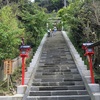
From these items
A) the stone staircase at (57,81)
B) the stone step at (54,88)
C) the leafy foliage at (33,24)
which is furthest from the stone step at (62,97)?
the leafy foliage at (33,24)

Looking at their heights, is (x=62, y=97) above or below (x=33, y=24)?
below

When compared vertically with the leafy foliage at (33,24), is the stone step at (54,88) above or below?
below

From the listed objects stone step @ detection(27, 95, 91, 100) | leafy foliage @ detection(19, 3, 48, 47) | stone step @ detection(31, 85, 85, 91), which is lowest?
stone step @ detection(27, 95, 91, 100)

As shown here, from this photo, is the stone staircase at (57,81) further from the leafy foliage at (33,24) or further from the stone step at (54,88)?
the leafy foliage at (33,24)

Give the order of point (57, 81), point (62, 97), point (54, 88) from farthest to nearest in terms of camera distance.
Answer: point (57, 81) → point (54, 88) → point (62, 97)

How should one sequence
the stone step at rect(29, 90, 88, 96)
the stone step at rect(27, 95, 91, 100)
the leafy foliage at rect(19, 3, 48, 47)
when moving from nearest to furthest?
the stone step at rect(27, 95, 91, 100)
the stone step at rect(29, 90, 88, 96)
the leafy foliage at rect(19, 3, 48, 47)

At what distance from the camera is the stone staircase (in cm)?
929

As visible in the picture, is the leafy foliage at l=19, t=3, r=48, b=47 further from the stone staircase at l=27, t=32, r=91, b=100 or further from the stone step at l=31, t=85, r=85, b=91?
Answer: the stone step at l=31, t=85, r=85, b=91

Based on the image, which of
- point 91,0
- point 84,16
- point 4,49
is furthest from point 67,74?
point 91,0

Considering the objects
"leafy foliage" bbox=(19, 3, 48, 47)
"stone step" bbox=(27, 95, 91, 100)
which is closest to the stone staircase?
"stone step" bbox=(27, 95, 91, 100)

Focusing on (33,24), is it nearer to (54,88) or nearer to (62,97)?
(54,88)

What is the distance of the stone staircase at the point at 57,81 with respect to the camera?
9.29 m

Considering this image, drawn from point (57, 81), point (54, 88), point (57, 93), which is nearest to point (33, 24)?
point (57, 81)

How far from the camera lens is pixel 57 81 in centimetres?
1084
